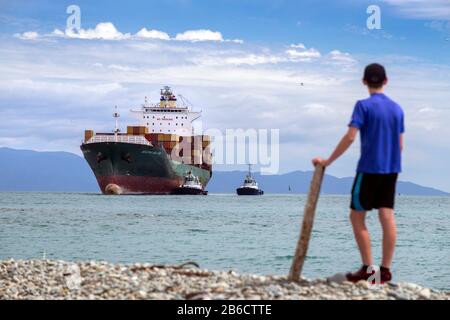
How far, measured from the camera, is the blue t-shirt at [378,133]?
7074 mm

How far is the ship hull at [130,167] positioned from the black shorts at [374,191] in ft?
236

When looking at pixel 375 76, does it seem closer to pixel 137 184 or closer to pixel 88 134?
pixel 137 184

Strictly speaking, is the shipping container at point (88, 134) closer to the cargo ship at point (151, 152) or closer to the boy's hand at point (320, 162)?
the cargo ship at point (151, 152)

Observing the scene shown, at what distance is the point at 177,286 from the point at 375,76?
2.70 m

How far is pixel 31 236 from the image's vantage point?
3108 centimetres

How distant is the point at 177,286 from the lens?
7.22m

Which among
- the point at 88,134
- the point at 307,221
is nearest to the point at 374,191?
the point at 307,221

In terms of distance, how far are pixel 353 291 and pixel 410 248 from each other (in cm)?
2303

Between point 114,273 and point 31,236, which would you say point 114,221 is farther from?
point 114,273

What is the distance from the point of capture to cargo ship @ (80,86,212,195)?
261 feet

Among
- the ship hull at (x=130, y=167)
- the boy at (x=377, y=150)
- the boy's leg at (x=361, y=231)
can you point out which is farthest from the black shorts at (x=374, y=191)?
the ship hull at (x=130, y=167)

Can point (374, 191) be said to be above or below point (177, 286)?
above

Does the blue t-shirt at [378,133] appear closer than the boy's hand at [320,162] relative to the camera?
Yes
